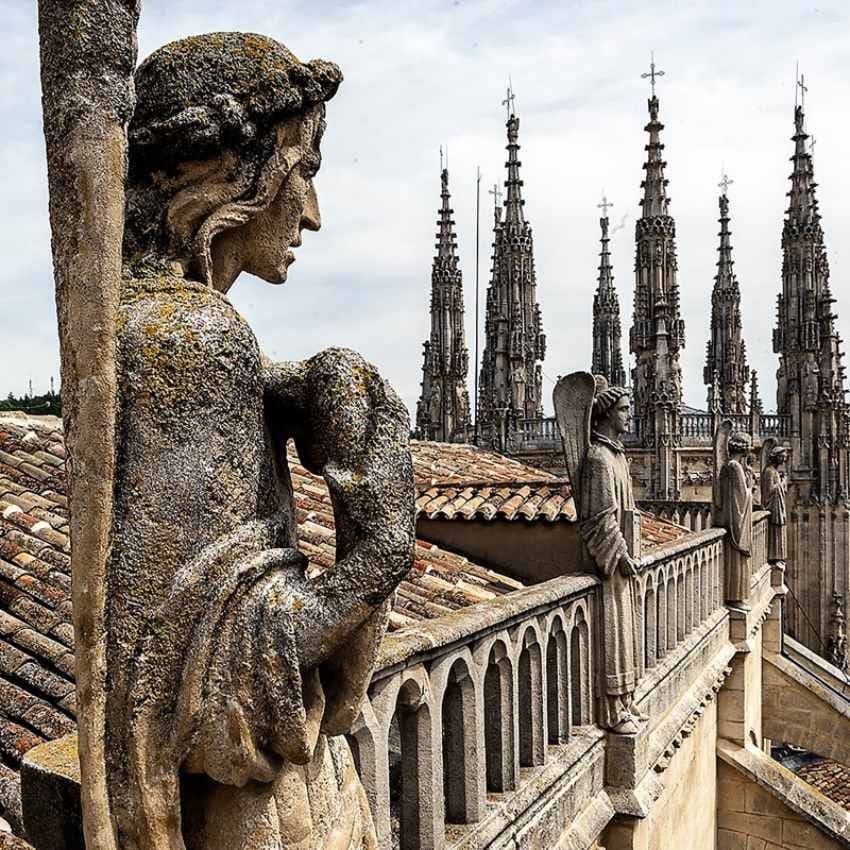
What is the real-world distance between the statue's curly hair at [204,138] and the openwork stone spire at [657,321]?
1085 inches

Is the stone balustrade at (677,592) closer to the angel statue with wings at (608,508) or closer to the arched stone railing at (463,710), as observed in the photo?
the angel statue with wings at (608,508)

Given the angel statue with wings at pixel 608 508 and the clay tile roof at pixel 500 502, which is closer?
the angel statue with wings at pixel 608 508

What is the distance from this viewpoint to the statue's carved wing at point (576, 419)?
4789 millimetres

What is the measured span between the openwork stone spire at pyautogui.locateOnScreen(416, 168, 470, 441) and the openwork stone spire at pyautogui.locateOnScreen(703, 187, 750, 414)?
11.6 m

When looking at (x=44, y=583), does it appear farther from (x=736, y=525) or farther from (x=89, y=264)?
(x=736, y=525)

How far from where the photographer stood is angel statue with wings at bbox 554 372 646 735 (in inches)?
188

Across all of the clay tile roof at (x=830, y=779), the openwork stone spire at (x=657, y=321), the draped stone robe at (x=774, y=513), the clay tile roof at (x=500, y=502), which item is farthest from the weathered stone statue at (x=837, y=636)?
the clay tile roof at (x=500, y=502)

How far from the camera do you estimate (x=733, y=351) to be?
39.6 metres

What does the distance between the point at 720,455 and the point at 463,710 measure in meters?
7.38

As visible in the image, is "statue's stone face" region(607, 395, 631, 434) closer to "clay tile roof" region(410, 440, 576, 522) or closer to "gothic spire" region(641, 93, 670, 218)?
"clay tile roof" region(410, 440, 576, 522)

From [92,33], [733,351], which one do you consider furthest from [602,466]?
[733,351]

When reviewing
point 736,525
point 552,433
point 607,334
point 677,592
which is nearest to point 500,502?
point 677,592

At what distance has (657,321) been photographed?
29359 mm

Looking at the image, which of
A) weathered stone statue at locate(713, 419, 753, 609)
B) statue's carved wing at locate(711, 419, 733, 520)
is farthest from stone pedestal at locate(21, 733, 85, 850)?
statue's carved wing at locate(711, 419, 733, 520)
